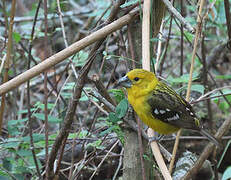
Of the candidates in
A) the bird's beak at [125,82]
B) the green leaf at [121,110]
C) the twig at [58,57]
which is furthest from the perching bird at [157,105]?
the twig at [58,57]

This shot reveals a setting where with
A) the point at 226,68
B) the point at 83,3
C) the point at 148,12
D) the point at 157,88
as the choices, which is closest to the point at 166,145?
the point at 157,88

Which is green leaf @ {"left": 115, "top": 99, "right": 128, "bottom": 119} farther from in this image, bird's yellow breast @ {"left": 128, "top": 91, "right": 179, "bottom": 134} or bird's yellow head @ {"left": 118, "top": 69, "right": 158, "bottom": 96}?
bird's yellow breast @ {"left": 128, "top": 91, "right": 179, "bottom": 134}

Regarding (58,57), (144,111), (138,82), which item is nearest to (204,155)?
(144,111)

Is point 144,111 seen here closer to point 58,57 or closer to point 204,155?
point 204,155

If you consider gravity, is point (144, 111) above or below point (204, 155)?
above

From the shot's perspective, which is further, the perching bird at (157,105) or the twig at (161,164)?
the perching bird at (157,105)

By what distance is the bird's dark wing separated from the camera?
308cm

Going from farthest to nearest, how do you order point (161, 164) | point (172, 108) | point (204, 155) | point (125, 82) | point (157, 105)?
point (172, 108)
point (157, 105)
point (125, 82)
point (204, 155)
point (161, 164)

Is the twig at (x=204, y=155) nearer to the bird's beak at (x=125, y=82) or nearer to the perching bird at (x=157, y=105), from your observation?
the perching bird at (x=157, y=105)

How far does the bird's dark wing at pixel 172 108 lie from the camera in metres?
3.08

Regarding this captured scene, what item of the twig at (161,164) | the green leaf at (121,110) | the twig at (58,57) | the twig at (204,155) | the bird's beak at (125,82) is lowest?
the twig at (204,155)

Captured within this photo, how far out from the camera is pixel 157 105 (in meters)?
3.03

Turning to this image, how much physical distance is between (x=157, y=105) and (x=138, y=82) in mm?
299

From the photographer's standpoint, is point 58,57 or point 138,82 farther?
point 138,82
